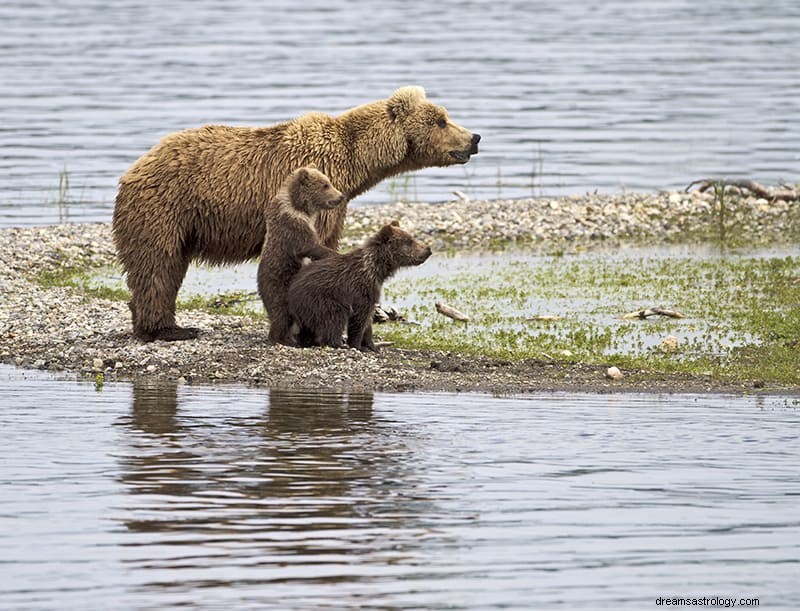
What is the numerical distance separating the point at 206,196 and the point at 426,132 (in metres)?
2.23

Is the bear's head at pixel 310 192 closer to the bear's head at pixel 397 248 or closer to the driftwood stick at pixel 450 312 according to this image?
the bear's head at pixel 397 248

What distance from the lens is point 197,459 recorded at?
9344mm

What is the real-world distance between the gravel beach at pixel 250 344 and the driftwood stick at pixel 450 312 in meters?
1.74

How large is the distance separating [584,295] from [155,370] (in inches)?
219

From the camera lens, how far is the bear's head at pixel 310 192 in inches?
505

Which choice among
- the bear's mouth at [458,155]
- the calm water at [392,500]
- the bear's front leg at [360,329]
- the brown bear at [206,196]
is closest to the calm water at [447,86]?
the brown bear at [206,196]

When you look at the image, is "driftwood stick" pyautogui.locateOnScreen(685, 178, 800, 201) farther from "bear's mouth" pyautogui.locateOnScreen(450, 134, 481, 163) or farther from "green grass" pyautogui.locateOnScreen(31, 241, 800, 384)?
"bear's mouth" pyautogui.locateOnScreen(450, 134, 481, 163)

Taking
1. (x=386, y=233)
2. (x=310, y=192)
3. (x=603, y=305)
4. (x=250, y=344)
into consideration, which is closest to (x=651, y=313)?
(x=603, y=305)

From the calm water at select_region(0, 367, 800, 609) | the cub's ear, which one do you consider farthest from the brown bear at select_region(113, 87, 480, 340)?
the calm water at select_region(0, 367, 800, 609)

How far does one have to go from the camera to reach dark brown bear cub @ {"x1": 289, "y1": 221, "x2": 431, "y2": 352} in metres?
12.5

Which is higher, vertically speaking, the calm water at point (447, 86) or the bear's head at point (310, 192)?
the calm water at point (447, 86)

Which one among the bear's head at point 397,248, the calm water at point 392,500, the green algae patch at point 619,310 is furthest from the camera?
the green algae patch at point 619,310

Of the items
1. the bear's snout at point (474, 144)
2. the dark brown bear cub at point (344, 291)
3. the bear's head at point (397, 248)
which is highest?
the bear's snout at point (474, 144)

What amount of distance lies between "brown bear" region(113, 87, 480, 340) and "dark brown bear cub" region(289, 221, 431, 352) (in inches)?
26.1
